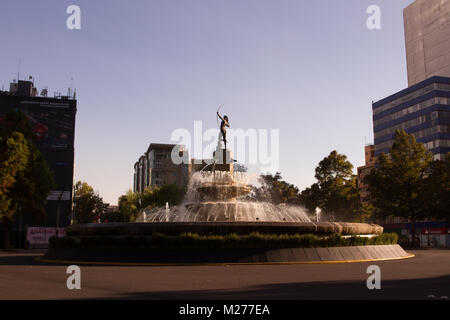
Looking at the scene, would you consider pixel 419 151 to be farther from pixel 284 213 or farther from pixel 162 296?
pixel 162 296

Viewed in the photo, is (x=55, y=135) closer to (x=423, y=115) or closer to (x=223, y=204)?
(x=223, y=204)

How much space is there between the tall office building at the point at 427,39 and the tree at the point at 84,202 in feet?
252

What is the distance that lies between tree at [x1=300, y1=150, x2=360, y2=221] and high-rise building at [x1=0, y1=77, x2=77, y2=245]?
37217 mm

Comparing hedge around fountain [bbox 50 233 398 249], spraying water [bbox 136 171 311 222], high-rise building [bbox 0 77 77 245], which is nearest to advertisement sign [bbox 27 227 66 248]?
high-rise building [bbox 0 77 77 245]

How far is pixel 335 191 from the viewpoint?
160 feet

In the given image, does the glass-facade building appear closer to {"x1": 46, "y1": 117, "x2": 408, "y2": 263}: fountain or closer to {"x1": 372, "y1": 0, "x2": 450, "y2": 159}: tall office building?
{"x1": 372, "y1": 0, "x2": 450, "y2": 159}: tall office building

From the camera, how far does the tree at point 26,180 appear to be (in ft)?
120

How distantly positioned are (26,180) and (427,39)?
94.4 metres

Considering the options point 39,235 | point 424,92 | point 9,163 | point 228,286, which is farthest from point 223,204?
point 424,92

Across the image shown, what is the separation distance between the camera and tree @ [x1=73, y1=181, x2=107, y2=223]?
89.8 metres

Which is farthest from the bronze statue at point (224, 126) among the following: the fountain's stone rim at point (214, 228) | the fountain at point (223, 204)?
the fountain's stone rim at point (214, 228)

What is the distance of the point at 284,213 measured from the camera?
29.4 metres
